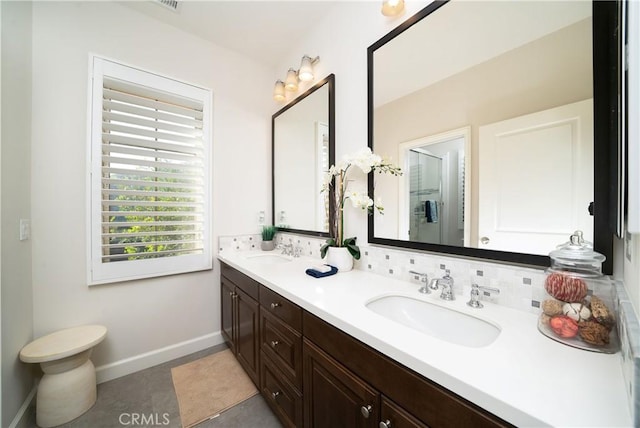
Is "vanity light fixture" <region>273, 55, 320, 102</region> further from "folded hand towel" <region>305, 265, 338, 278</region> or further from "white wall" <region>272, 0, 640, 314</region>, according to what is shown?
"folded hand towel" <region>305, 265, 338, 278</region>

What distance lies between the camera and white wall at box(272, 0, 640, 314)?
1.46 m

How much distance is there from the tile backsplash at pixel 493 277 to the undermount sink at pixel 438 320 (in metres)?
0.15

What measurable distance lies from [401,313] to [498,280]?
0.42 meters

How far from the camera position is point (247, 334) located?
1.60 m

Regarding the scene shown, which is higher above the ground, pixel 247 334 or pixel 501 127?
pixel 501 127

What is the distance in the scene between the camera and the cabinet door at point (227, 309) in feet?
6.17

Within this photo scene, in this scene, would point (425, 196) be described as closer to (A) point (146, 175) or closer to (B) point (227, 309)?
(B) point (227, 309)

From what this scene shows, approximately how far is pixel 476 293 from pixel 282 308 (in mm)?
868

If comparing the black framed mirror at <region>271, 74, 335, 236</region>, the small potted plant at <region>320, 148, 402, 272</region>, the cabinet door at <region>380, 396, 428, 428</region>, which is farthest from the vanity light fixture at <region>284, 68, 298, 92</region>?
the cabinet door at <region>380, 396, 428, 428</region>

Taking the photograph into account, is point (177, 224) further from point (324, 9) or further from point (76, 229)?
point (324, 9)

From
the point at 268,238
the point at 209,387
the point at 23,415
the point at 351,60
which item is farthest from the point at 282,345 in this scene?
the point at 351,60

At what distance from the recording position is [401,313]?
1.08 meters

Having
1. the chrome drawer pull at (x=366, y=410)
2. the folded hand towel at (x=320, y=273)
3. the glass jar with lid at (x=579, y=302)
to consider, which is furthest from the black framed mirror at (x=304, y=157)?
the glass jar with lid at (x=579, y=302)

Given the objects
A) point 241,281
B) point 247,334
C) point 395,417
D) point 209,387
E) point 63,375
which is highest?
point 241,281
